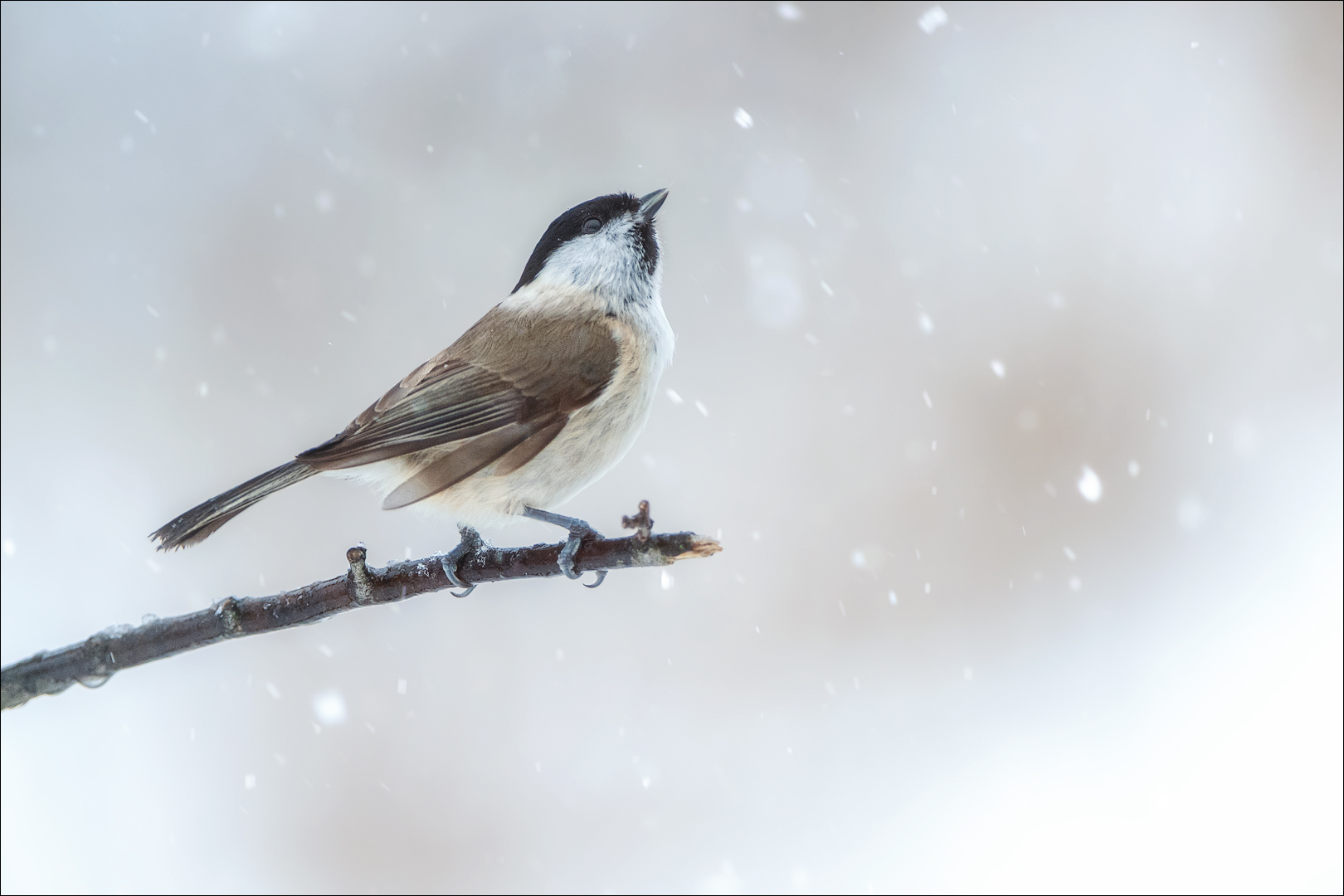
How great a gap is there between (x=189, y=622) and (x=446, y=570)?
421mm

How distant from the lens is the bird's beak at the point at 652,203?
2127 mm

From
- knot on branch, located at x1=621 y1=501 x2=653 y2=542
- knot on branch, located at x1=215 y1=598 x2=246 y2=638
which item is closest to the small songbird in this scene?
knot on branch, located at x1=215 y1=598 x2=246 y2=638

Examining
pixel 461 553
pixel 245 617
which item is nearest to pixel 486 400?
pixel 461 553

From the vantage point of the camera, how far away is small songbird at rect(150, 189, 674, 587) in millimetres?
1637

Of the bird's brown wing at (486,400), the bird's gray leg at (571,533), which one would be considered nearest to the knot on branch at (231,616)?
the bird's brown wing at (486,400)

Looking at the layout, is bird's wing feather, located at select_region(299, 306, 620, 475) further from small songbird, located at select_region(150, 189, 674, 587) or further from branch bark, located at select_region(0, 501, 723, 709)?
branch bark, located at select_region(0, 501, 723, 709)

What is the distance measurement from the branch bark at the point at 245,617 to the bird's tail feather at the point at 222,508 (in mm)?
131

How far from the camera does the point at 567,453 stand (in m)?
1.78

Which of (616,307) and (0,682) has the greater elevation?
(616,307)

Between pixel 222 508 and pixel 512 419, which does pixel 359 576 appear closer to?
pixel 222 508

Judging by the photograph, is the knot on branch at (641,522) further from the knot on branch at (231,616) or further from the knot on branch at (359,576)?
the knot on branch at (231,616)

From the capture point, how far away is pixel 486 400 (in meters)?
1.82

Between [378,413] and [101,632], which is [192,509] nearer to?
[101,632]

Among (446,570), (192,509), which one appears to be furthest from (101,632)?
(446,570)
